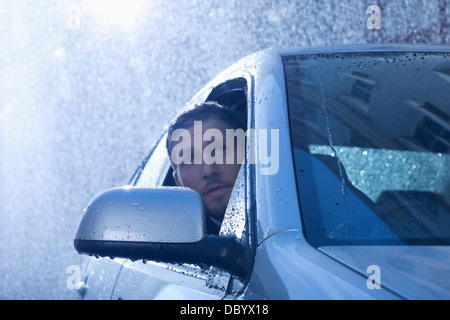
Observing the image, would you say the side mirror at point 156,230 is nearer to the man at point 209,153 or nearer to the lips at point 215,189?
the man at point 209,153

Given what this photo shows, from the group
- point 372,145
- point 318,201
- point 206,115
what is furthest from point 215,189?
point 318,201

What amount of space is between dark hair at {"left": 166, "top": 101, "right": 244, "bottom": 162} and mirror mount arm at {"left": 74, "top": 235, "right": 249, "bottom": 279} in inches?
43.3

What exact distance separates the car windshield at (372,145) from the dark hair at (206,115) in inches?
19.5

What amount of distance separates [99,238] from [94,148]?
14.2 metres

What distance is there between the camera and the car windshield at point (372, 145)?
1883mm

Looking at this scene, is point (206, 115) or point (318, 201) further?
point (206, 115)

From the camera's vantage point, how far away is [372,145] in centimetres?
234

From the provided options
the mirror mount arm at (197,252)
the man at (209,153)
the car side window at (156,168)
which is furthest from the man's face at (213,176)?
the mirror mount arm at (197,252)

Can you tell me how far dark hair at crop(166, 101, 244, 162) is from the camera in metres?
2.96

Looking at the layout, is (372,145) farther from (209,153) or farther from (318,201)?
(209,153)

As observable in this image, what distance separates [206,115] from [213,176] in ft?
0.83

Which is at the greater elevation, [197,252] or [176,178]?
[197,252]

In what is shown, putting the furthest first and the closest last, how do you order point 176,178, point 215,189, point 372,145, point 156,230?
point 176,178, point 215,189, point 372,145, point 156,230

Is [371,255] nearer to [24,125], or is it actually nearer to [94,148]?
[94,148]
